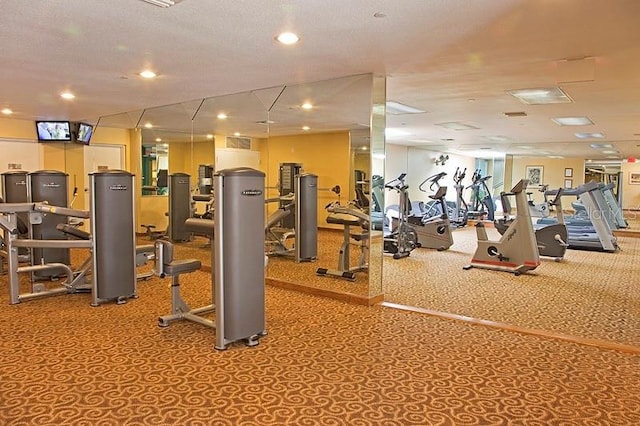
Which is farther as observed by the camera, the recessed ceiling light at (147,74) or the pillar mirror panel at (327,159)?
the pillar mirror panel at (327,159)

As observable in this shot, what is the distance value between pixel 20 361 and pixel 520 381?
366cm

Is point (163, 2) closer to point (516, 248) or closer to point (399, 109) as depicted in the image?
point (399, 109)

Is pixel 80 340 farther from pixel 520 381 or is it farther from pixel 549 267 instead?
pixel 549 267

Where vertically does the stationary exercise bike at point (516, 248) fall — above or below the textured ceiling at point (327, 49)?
below

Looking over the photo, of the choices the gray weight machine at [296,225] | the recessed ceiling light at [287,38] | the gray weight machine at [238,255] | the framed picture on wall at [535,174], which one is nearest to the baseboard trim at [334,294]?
the gray weight machine at [296,225]

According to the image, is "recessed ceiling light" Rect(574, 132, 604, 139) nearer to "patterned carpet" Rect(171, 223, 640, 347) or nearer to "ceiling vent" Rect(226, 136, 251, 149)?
"patterned carpet" Rect(171, 223, 640, 347)

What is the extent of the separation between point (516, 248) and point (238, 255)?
17.1 feet

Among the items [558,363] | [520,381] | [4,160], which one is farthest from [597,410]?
[4,160]

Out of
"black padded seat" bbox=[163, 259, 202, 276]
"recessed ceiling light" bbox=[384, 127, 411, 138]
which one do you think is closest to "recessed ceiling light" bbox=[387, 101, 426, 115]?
"recessed ceiling light" bbox=[384, 127, 411, 138]

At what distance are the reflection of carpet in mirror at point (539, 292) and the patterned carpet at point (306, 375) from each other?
0.65 meters

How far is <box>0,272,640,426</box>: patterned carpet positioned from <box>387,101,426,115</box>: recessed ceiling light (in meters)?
3.63

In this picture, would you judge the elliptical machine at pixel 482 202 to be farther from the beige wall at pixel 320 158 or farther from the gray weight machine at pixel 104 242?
the gray weight machine at pixel 104 242

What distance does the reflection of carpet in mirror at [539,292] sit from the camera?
15.9ft

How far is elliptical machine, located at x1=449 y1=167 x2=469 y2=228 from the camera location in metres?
12.5
